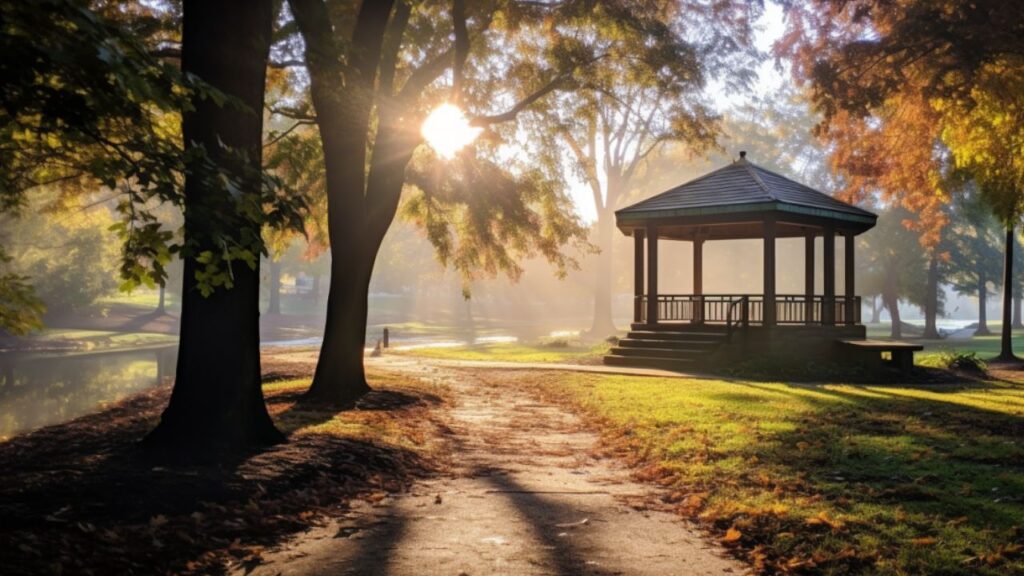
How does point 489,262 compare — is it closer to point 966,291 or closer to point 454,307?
point 966,291

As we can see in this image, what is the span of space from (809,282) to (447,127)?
46.4 feet

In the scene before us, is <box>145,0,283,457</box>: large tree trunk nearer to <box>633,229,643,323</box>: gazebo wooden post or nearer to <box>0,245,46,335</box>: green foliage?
<box>0,245,46,335</box>: green foliage

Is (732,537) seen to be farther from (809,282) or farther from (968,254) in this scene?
(968,254)

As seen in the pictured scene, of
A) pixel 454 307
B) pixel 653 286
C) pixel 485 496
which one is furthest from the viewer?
pixel 454 307

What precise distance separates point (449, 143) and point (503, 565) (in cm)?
1473

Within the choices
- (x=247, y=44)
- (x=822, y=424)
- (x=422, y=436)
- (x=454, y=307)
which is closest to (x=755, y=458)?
(x=822, y=424)

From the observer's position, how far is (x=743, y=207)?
22.1 metres

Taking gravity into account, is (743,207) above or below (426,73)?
below

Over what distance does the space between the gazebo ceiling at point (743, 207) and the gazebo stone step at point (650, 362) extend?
427cm

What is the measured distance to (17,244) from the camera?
4538 cm

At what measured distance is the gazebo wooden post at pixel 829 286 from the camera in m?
23.2

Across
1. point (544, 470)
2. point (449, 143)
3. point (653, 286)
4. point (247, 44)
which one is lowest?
point (544, 470)

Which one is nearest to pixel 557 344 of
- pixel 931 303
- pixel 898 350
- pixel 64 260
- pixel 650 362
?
pixel 650 362

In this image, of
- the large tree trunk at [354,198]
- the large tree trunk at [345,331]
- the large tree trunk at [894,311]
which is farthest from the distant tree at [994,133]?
the large tree trunk at [894,311]
